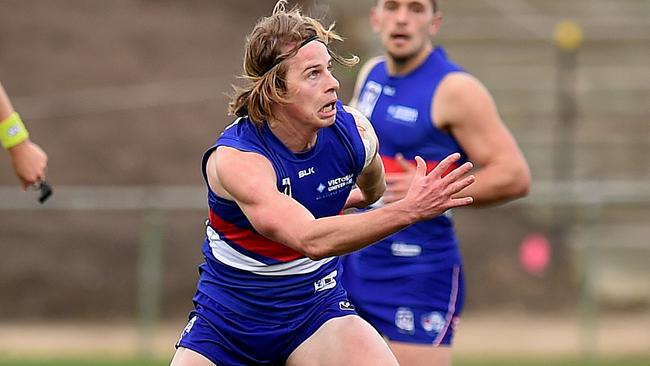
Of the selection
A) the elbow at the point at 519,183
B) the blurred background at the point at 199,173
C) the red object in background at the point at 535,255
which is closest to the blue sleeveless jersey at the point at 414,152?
the elbow at the point at 519,183

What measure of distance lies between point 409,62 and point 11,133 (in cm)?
195

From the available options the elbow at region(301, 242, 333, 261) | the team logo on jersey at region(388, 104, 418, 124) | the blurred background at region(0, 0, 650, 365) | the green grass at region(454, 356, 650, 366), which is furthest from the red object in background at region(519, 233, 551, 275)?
the elbow at region(301, 242, 333, 261)

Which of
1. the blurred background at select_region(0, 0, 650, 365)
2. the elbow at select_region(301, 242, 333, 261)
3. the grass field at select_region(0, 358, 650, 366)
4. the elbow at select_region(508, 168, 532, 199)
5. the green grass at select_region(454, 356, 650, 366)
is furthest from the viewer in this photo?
the blurred background at select_region(0, 0, 650, 365)

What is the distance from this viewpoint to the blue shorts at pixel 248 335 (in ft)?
16.7

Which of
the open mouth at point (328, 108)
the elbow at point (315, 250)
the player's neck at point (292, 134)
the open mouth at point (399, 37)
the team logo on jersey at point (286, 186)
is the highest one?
the open mouth at point (399, 37)

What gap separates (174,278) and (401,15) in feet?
26.0

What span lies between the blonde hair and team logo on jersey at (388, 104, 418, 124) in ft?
4.96

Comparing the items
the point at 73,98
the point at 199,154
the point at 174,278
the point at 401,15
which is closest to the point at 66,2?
the point at 73,98

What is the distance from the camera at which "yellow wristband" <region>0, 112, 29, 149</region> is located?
6.26 metres

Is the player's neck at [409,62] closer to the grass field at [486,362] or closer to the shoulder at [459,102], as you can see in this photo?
the shoulder at [459,102]

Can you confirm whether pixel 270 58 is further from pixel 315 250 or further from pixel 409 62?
pixel 409 62

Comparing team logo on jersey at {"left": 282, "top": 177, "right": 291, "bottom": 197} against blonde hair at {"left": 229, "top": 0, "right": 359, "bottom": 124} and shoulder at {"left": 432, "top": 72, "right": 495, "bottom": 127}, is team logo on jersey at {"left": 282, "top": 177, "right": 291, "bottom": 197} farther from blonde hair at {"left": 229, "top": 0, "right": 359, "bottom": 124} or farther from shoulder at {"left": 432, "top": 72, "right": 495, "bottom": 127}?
shoulder at {"left": 432, "top": 72, "right": 495, "bottom": 127}

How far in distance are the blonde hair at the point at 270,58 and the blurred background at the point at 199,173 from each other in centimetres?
661

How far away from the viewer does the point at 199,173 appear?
16.1 metres
